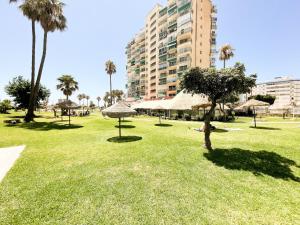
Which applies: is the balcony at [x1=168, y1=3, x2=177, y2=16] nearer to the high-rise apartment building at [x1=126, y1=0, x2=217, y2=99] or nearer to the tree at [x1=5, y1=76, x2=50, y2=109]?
the high-rise apartment building at [x1=126, y1=0, x2=217, y2=99]

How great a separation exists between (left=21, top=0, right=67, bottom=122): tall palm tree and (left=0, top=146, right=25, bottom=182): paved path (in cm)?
1880

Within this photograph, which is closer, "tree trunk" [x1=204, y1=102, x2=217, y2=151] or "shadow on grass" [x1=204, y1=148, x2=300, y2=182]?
"shadow on grass" [x1=204, y1=148, x2=300, y2=182]

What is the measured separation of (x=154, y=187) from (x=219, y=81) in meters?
6.42

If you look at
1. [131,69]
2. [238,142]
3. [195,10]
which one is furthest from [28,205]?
[131,69]

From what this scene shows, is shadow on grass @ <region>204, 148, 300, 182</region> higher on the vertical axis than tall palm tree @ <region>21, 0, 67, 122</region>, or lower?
lower

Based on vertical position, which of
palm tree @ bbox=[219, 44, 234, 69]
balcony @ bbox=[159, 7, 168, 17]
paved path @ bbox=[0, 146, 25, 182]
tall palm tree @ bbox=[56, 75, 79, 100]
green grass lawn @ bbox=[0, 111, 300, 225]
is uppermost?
balcony @ bbox=[159, 7, 168, 17]

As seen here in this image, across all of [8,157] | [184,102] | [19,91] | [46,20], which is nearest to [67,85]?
[19,91]

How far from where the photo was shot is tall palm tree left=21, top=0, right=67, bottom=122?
26.3m

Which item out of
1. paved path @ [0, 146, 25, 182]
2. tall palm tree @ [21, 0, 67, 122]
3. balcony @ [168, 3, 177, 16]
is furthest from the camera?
balcony @ [168, 3, 177, 16]

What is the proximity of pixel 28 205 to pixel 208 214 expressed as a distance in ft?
16.3

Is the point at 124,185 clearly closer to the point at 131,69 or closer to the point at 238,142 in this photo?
the point at 238,142

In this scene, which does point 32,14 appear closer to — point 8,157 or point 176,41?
point 8,157

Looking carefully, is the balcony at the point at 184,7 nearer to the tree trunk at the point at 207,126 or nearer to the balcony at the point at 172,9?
the balcony at the point at 172,9

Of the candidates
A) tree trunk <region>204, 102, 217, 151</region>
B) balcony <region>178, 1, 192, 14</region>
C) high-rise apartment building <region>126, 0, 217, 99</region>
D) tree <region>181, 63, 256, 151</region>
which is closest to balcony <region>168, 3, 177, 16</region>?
high-rise apartment building <region>126, 0, 217, 99</region>
